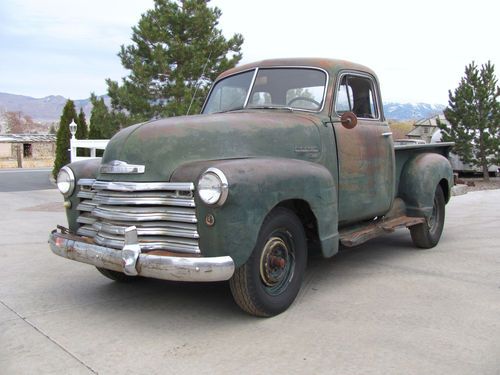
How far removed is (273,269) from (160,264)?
95 centimetres

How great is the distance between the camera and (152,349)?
335cm

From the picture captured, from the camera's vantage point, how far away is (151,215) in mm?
3602

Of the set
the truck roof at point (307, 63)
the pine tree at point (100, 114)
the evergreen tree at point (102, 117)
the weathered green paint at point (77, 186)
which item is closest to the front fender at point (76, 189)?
the weathered green paint at point (77, 186)

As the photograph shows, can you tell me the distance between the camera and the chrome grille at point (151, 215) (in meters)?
3.52

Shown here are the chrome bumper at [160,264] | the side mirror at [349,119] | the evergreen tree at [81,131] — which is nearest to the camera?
the chrome bumper at [160,264]

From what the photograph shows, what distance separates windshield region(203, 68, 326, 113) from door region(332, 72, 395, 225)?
0.22 metres

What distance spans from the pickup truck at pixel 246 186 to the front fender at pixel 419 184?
0.60 metres

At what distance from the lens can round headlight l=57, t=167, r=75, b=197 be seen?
14.7 ft

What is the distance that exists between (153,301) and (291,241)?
1296mm

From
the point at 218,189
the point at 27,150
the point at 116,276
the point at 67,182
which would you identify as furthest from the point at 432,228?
the point at 27,150

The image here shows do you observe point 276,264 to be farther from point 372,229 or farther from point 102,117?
point 102,117

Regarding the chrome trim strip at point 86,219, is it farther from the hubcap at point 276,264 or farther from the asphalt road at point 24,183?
the asphalt road at point 24,183

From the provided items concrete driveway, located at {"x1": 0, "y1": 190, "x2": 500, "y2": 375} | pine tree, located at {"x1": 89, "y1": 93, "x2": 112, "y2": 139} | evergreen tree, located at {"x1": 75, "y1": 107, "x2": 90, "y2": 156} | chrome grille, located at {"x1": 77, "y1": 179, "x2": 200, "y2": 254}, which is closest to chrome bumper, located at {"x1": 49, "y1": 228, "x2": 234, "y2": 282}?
chrome grille, located at {"x1": 77, "y1": 179, "x2": 200, "y2": 254}

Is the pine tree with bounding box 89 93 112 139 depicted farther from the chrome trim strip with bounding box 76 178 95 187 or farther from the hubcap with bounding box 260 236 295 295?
the hubcap with bounding box 260 236 295 295
